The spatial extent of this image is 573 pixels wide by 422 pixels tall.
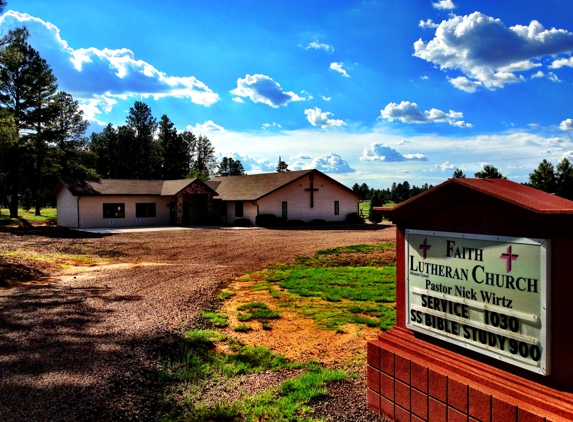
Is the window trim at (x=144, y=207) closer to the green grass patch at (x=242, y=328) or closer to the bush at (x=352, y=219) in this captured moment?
the bush at (x=352, y=219)

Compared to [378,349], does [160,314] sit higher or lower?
lower

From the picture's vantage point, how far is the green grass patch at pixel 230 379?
374 centimetres

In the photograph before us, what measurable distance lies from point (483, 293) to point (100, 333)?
209 inches

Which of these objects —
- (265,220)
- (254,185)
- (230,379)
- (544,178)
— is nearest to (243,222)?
(265,220)

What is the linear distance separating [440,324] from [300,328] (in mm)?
3435

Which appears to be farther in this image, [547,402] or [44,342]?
[44,342]

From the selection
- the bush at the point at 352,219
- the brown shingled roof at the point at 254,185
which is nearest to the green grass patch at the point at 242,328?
the brown shingled roof at the point at 254,185

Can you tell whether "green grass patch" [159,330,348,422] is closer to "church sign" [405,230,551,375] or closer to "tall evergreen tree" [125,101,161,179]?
"church sign" [405,230,551,375]

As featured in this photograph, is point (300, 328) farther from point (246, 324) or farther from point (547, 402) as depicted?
point (547, 402)

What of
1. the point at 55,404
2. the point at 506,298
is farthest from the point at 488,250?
the point at 55,404

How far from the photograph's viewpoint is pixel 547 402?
262 cm

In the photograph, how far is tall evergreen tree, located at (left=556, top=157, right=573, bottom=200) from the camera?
139ft

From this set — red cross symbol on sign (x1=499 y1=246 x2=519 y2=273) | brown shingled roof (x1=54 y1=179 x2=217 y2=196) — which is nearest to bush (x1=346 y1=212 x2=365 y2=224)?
brown shingled roof (x1=54 y1=179 x2=217 y2=196)

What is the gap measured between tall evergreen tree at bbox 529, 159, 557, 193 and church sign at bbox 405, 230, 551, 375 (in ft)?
163
